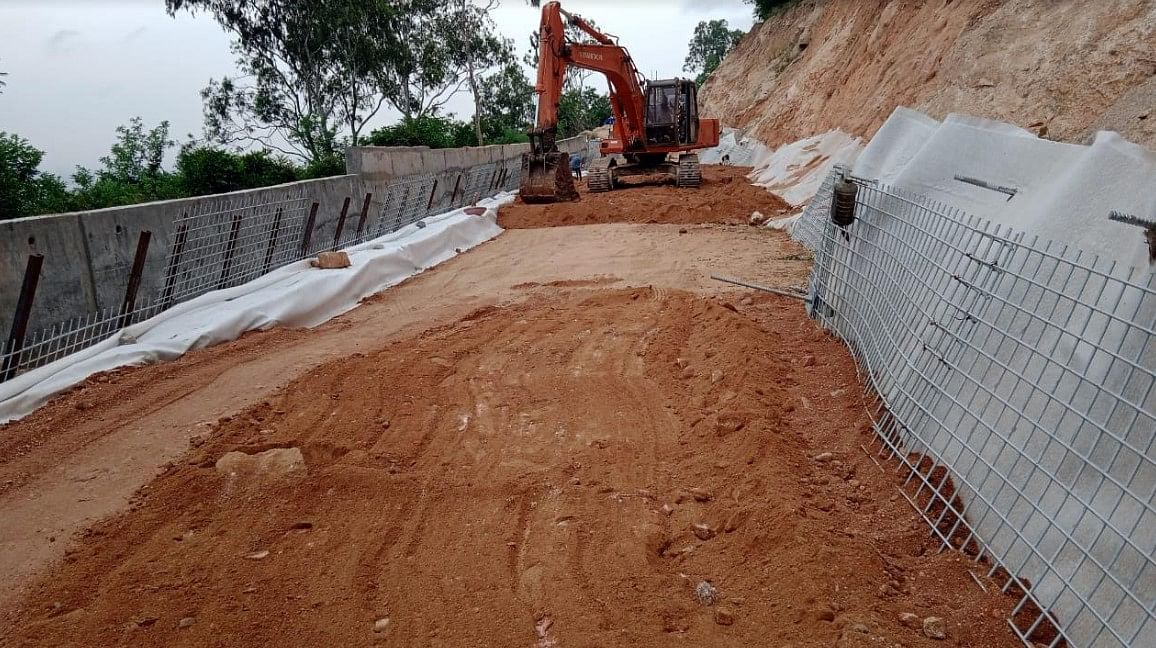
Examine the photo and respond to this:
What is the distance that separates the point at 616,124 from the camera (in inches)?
741

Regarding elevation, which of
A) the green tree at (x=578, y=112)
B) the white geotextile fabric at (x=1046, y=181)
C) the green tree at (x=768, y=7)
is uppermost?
the green tree at (x=768, y=7)

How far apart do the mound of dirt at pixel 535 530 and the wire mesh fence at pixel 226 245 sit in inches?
95.5

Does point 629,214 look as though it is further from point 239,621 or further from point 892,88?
point 239,621

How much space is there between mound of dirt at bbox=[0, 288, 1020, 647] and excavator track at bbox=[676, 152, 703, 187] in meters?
12.8

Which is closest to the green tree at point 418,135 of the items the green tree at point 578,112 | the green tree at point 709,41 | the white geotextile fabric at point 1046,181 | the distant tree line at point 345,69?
the distant tree line at point 345,69

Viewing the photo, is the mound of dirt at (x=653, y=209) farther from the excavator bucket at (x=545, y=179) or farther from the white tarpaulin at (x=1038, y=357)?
the white tarpaulin at (x=1038, y=357)

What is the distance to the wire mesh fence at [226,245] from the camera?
19.7 feet

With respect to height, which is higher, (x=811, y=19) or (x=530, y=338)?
(x=811, y=19)

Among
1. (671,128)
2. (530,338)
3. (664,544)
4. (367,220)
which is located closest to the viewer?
(664,544)

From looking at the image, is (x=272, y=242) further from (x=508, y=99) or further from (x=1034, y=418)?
(x=508, y=99)

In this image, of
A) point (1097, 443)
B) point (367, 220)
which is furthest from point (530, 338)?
point (367, 220)

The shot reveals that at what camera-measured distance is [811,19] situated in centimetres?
2714

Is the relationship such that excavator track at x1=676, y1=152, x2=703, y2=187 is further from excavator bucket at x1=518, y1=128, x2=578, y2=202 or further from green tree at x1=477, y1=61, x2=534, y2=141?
green tree at x1=477, y1=61, x2=534, y2=141

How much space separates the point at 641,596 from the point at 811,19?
94.5ft
